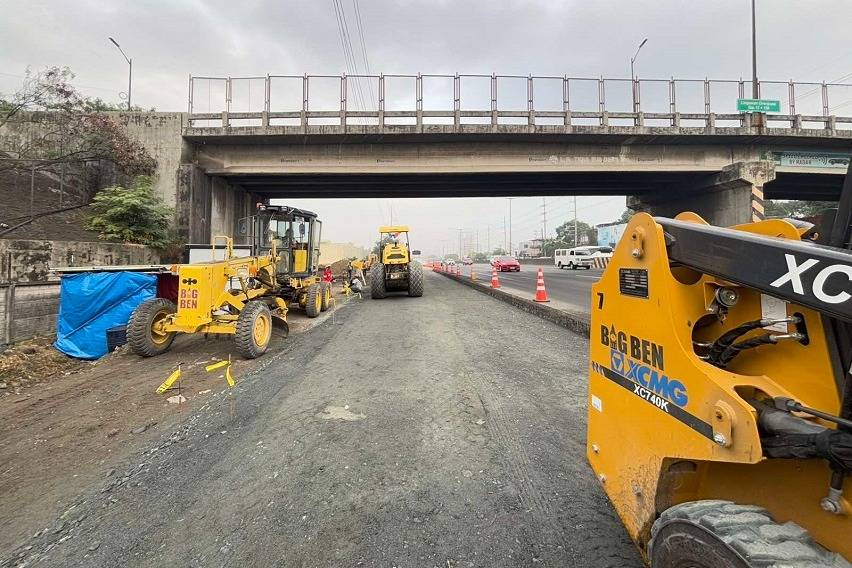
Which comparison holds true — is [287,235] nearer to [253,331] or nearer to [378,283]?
[253,331]

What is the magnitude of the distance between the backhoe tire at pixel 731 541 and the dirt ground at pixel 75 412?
11.6 feet

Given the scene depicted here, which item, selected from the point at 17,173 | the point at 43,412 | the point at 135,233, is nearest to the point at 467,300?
the point at 43,412

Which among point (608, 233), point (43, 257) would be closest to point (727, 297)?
point (43, 257)

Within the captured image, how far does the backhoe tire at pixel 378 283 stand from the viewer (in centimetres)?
1466

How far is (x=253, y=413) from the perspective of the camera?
13.4ft

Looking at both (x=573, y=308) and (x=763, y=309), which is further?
(x=573, y=308)

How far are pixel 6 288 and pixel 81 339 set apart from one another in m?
1.40

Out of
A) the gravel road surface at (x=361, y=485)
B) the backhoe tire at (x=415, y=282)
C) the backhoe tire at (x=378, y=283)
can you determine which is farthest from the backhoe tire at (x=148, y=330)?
the backhoe tire at (x=415, y=282)

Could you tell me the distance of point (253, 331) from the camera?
641 centimetres

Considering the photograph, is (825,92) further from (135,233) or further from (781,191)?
(135,233)

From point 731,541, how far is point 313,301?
10183 mm

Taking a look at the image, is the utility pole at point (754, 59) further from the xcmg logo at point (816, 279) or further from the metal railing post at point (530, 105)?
the xcmg logo at point (816, 279)

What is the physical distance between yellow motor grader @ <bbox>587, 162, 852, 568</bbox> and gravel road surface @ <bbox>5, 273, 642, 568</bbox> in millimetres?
755

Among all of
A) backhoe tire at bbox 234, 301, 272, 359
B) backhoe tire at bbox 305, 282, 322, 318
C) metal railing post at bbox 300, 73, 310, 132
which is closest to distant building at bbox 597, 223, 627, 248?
metal railing post at bbox 300, 73, 310, 132
